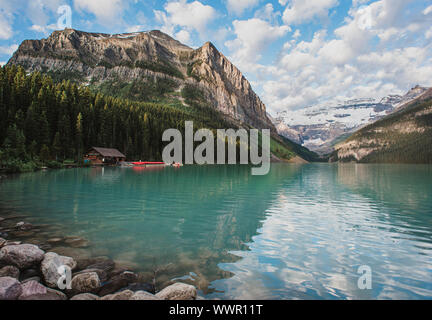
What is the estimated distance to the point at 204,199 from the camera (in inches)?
1122

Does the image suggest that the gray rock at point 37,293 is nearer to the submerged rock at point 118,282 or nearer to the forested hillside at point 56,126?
the submerged rock at point 118,282

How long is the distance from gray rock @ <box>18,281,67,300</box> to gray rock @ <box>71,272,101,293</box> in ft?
1.92

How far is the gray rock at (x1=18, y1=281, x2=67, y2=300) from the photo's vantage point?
705cm

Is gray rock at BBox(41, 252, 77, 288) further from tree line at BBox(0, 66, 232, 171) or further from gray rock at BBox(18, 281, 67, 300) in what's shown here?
tree line at BBox(0, 66, 232, 171)

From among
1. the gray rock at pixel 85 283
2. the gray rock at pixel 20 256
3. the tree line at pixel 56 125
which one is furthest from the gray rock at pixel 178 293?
the tree line at pixel 56 125

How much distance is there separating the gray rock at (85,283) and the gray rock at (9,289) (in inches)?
58.1

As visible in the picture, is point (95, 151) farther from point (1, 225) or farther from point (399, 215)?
point (399, 215)

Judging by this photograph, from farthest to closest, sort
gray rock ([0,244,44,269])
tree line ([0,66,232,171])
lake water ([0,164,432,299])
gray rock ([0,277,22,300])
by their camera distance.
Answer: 1. tree line ([0,66,232,171])
2. gray rock ([0,244,44,269])
3. lake water ([0,164,432,299])
4. gray rock ([0,277,22,300])

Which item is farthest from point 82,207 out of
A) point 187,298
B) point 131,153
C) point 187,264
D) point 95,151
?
point 131,153

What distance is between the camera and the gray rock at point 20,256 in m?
9.35

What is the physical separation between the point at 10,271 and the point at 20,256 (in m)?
0.74

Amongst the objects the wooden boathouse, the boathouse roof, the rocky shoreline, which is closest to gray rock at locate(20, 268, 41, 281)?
the rocky shoreline

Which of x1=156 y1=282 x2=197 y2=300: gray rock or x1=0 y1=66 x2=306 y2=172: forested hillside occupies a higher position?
x1=0 y1=66 x2=306 y2=172: forested hillside

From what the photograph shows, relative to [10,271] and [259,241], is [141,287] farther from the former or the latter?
[259,241]
